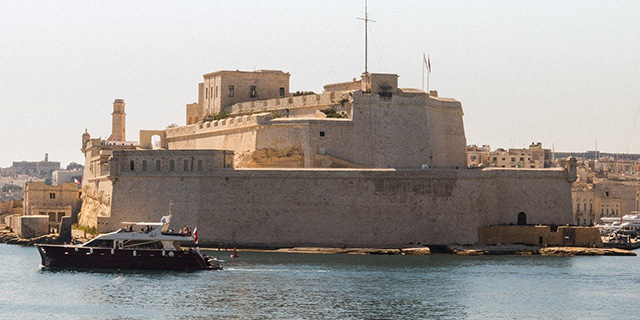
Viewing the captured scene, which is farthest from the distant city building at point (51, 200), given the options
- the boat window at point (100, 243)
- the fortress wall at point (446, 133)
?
the boat window at point (100, 243)

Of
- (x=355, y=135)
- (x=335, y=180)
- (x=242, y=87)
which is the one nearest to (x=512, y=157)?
(x=242, y=87)

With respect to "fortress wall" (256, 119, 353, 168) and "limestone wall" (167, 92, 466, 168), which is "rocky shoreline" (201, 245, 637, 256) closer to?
"fortress wall" (256, 119, 353, 168)

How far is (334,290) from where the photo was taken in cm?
4759

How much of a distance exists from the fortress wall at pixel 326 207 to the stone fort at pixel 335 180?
0.05 meters

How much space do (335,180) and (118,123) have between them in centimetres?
3158

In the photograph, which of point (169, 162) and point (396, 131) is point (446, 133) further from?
point (169, 162)

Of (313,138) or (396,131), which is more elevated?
(396,131)

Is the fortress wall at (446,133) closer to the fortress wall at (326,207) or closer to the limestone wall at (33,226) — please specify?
the fortress wall at (326,207)

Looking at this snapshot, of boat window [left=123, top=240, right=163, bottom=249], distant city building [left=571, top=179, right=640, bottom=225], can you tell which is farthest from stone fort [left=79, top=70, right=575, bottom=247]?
distant city building [left=571, top=179, right=640, bottom=225]

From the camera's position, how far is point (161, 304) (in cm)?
4378

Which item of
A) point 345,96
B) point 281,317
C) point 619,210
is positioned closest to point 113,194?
point 345,96

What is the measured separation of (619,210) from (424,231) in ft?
157

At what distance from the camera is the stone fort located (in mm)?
62531

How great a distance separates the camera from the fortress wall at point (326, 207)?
62.4 metres
